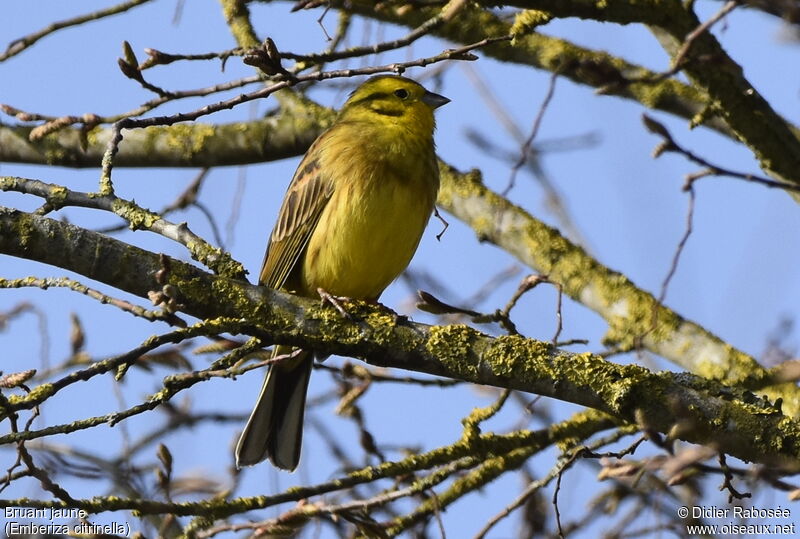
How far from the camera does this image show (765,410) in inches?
124

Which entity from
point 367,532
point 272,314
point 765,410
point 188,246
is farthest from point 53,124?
point 765,410

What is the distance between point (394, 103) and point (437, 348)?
2.32 m

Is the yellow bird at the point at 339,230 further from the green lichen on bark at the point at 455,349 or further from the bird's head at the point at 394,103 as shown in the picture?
the green lichen on bark at the point at 455,349

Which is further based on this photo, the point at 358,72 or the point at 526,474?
the point at 526,474

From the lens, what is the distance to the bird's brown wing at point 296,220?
4793 millimetres

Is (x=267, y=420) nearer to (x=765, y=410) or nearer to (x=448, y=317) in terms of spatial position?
(x=448, y=317)

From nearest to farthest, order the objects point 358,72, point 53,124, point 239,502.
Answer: point 358,72 < point 53,124 < point 239,502

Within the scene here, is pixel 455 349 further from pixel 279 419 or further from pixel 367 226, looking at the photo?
pixel 279 419

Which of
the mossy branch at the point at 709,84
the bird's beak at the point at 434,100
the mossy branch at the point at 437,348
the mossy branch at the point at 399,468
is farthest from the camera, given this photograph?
the bird's beak at the point at 434,100

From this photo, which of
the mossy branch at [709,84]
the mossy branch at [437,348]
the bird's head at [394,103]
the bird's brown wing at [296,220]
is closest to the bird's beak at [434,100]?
the bird's head at [394,103]

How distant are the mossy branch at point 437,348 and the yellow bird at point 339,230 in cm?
121

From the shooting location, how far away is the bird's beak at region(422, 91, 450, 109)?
212 inches

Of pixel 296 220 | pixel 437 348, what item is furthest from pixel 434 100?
pixel 437 348

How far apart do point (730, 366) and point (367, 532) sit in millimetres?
1637
